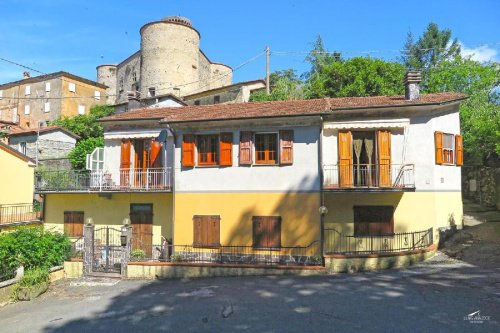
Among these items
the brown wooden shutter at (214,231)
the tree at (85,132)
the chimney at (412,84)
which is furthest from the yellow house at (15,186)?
the chimney at (412,84)

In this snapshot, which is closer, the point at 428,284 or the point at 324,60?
the point at 428,284

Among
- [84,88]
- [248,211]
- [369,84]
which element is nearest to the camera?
[248,211]

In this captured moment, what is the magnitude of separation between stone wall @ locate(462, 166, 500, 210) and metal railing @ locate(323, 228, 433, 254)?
31.7 ft

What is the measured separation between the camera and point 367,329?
9.03 m

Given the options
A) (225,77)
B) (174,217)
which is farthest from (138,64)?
(174,217)

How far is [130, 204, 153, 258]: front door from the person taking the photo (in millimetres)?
19047

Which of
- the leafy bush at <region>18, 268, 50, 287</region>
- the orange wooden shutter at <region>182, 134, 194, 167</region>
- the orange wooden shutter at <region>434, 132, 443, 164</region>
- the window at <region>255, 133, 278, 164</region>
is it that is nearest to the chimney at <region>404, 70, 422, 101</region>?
the orange wooden shutter at <region>434, 132, 443, 164</region>

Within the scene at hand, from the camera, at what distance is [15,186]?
22422 millimetres

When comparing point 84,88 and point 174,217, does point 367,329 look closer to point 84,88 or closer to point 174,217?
point 174,217

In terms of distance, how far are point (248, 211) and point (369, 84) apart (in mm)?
20767

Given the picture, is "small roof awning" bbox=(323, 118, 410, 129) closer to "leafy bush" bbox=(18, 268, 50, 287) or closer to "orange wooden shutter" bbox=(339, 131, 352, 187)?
"orange wooden shutter" bbox=(339, 131, 352, 187)

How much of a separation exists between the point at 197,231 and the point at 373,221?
299 inches

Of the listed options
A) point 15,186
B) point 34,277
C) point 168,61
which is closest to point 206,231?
point 34,277

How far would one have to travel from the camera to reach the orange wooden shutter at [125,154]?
64.8 ft
